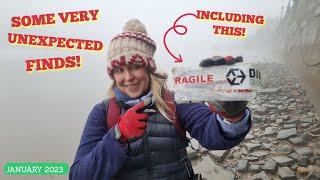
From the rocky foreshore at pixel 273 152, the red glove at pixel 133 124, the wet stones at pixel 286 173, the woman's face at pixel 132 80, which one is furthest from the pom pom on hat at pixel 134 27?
the wet stones at pixel 286 173

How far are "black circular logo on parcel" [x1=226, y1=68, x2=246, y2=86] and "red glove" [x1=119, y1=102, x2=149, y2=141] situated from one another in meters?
0.41

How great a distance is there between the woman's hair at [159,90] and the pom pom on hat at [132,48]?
50 mm

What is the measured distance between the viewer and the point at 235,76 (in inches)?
54.5

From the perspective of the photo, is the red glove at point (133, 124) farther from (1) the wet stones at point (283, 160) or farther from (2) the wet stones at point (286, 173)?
(1) the wet stones at point (283, 160)

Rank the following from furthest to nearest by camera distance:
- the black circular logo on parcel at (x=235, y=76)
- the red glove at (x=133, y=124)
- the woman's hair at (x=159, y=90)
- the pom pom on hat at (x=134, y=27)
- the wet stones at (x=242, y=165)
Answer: the wet stones at (x=242, y=165) → the pom pom on hat at (x=134, y=27) → the woman's hair at (x=159, y=90) → the red glove at (x=133, y=124) → the black circular logo on parcel at (x=235, y=76)

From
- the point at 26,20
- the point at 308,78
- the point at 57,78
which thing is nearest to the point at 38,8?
the point at 26,20

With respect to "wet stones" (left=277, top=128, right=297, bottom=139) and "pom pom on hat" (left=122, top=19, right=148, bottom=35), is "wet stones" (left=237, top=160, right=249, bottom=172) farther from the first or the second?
"pom pom on hat" (left=122, top=19, right=148, bottom=35)

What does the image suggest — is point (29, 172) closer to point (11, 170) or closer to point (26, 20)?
point (11, 170)

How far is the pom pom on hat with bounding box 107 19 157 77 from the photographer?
1.77 m

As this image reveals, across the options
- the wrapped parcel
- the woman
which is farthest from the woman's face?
the wrapped parcel

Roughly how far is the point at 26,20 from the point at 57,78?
7675 mm

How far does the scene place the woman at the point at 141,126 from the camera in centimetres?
156

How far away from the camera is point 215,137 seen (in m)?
1.60

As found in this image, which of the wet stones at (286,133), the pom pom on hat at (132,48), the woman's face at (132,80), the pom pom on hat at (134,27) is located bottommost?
the wet stones at (286,133)
